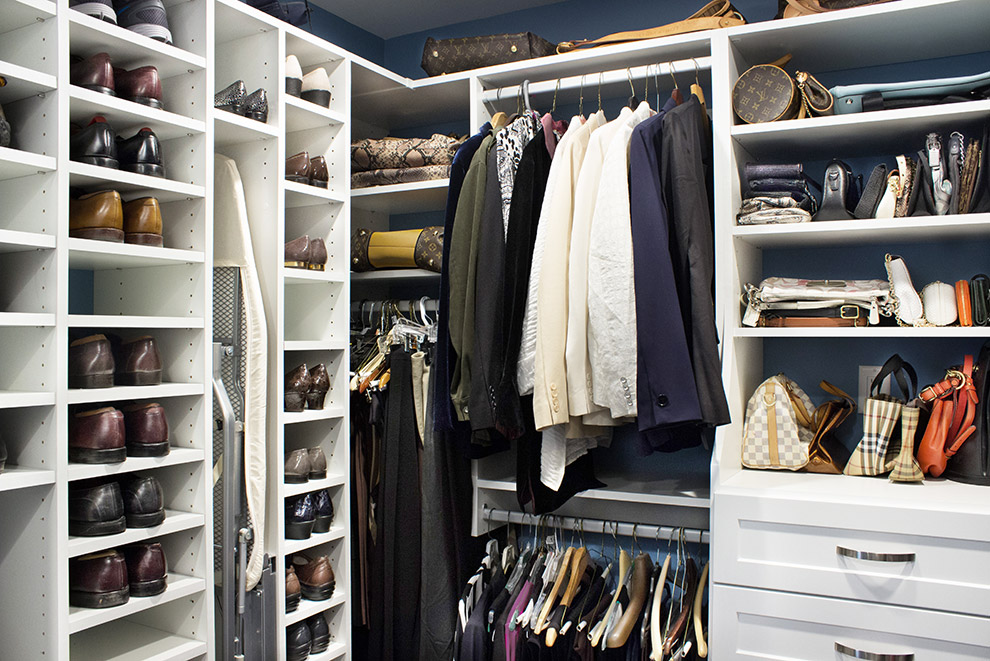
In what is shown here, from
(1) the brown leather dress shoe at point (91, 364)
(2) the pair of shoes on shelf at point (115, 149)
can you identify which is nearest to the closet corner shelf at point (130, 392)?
(1) the brown leather dress shoe at point (91, 364)

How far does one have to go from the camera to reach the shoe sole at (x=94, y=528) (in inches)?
66.7

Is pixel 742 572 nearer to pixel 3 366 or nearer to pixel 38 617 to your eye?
pixel 38 617

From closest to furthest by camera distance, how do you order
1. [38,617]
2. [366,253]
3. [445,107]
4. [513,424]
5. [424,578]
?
[38,617], [513,424], [424,578], [366,253], [445,107]

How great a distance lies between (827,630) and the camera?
1.87 metres

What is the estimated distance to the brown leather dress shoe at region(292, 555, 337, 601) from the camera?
7.54 feet

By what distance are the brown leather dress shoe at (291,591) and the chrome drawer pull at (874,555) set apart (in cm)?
142

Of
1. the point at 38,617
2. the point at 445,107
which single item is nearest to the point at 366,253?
the point at 445,107

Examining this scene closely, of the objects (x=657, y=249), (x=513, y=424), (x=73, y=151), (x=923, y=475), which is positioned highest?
(x=73, y=151)

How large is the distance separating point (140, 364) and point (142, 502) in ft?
1.02

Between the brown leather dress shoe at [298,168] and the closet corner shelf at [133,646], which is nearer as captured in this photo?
the closet corner shelf at [133,646]

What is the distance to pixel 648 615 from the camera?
2.21 m

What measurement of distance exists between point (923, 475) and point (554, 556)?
105 cm

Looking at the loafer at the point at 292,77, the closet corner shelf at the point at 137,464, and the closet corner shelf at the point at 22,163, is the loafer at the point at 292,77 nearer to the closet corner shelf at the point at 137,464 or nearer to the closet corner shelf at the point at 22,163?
the closet corner shelf at the point at 22,163

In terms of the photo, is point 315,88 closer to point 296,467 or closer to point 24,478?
point 296,467
